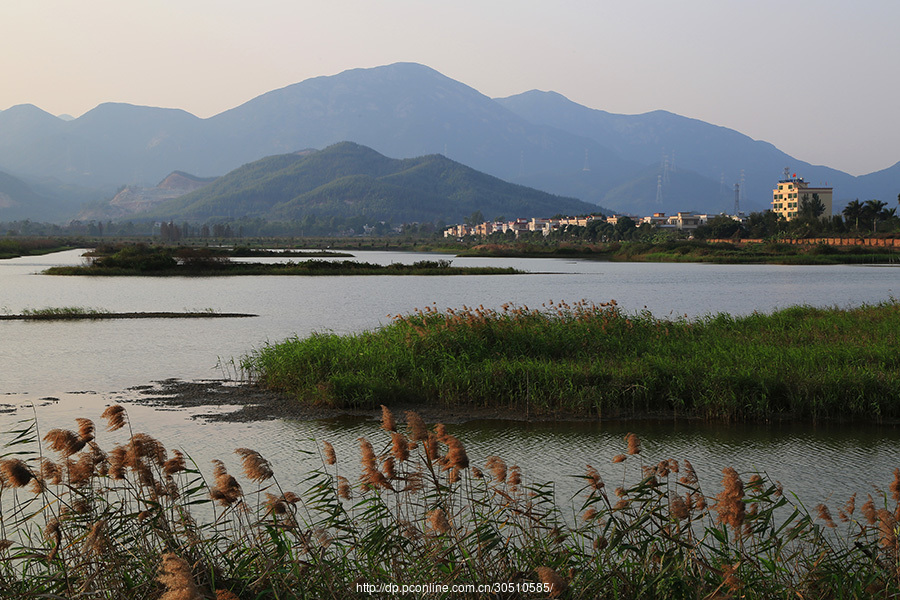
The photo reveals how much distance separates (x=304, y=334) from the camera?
109ft

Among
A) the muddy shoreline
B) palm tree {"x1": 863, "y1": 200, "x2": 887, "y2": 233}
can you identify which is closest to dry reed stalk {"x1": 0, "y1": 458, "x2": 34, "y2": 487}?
the muddy shoreline

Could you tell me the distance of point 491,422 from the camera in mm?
17062

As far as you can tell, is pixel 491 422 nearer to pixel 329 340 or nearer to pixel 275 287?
pixel 329 340

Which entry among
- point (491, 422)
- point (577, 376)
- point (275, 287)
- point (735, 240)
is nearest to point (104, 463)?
point (491, 422)

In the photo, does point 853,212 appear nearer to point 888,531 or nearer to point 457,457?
point 888,531

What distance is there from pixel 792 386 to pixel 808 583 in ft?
38.9

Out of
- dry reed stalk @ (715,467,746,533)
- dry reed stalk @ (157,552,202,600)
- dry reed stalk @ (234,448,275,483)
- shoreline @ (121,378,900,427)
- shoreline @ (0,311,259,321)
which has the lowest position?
shoreline @ (121,378,900,427)

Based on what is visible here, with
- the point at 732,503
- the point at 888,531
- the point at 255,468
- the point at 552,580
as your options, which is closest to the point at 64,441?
the point at 255,468

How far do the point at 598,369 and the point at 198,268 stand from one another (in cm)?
7076

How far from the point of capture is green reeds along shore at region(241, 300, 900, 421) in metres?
17.1

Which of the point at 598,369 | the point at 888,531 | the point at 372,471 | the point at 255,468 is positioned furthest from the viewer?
the point at 598,369

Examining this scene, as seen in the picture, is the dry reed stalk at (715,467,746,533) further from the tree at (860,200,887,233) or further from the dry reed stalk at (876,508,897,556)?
the tree at (860,200,887,233)

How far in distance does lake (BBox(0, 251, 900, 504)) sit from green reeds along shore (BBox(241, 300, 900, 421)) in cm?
92

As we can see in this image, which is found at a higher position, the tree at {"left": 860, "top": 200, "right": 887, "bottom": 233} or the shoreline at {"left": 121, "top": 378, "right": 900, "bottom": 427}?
the tree at {"left": 860, "top": 200, "right": 887, "bottom": 233}
